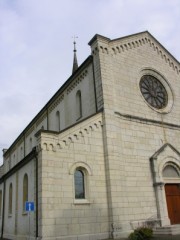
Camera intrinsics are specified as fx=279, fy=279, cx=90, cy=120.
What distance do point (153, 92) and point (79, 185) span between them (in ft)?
30.1

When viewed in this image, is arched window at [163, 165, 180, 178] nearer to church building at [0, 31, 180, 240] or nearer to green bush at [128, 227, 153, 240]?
church building at [0, 31, 180, 240]

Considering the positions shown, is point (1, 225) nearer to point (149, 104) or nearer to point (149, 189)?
point (149, 189)

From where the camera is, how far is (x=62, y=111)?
2162 centimetres

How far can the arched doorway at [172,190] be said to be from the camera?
16766 millimetres

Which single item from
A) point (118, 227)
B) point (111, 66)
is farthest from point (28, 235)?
point (111, 66)

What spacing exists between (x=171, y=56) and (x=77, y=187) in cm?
1381

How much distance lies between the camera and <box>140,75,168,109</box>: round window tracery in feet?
63.9

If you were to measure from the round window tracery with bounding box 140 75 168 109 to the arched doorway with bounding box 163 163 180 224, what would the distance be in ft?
14.6

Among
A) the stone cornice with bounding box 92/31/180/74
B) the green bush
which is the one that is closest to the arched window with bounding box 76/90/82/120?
the stone cornice with bounding box 92/31/180/74

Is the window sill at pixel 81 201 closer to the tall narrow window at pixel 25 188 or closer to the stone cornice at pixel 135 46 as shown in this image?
the tall narrow window at pixel 25 188

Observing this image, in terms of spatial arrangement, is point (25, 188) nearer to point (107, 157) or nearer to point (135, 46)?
point (107, 157)

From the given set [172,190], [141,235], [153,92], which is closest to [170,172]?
[172,190]

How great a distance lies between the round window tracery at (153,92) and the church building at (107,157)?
7 centimetres

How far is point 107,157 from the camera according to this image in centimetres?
1529
